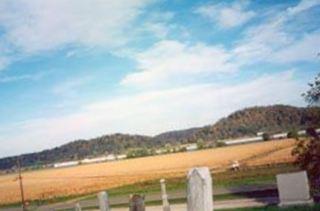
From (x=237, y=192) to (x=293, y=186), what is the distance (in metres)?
14.2

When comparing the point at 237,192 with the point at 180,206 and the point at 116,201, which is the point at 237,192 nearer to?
the point at 180,206

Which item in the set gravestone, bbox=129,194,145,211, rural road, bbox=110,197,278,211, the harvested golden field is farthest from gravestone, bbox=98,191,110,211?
the harvested golden field

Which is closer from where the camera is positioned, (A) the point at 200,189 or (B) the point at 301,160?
(A) the point at 200,189

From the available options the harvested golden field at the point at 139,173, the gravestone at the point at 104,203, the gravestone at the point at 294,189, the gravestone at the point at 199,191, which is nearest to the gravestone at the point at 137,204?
the gravestone at the point at 104,203

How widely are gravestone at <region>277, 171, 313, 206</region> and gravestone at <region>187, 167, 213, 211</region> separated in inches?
675

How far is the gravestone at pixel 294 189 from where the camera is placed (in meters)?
22.1

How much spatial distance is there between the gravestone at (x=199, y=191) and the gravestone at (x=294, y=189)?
17.1 metres

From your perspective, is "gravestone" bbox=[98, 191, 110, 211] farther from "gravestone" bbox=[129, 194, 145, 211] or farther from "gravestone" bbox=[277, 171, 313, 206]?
"gravestone" bbox=[277, 171, 313, 206]

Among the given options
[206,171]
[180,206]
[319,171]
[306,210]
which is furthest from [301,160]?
[206,171]

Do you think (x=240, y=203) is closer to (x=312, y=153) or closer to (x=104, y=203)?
(x=312, y=153)

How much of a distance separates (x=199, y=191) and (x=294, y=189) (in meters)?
17.7

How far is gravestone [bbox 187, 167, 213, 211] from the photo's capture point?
5.61 m

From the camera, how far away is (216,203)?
105ft

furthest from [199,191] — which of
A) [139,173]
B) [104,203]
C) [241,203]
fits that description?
[139,173]
